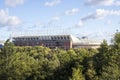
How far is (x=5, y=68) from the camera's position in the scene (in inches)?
2638

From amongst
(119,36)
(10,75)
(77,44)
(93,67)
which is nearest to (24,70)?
(10,75)

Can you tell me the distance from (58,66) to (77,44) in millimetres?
121086

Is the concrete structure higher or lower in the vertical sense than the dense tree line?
higher

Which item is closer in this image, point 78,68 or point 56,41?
point 78,68

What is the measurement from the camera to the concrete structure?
6929 inches

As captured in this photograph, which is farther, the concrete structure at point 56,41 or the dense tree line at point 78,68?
the concrete structure at point 56,41

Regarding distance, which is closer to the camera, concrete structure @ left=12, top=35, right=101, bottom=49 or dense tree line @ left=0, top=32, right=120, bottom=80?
dense tree line @ left=0, top=32, right=120, bottom=80

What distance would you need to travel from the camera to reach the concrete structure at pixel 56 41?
176000mm

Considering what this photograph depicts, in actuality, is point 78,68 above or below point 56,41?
below

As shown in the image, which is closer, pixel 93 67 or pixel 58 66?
pixel 93 67

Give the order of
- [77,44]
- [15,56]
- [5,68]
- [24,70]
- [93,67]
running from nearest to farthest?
[93,67] → [24,70] → [5,68] → [15,56] → [77,44]

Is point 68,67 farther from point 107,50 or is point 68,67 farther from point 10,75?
point 10,75

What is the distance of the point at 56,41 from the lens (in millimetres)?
178375

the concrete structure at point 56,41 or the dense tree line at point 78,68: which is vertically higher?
the concrete structure at point 56,41
